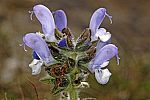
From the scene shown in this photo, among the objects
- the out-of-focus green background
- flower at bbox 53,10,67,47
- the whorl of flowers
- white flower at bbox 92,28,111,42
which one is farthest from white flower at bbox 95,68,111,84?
the out-of-focus green background

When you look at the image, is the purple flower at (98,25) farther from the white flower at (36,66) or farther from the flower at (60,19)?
the white flower at (36,66)

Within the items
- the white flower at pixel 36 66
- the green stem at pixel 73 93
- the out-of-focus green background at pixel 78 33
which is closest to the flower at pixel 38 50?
the white flower at pixel 36 66

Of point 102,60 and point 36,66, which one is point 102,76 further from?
point 36,66

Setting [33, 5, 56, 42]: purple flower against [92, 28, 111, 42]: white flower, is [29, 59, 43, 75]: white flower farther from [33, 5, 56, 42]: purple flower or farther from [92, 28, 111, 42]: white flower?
[92, 28, 111, 42]: white flower

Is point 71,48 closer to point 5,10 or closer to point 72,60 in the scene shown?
point 72,60


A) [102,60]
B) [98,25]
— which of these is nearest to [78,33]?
[98,25]

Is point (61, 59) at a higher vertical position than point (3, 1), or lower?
lower

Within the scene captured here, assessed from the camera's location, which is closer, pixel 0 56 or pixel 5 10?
pixel 0 56

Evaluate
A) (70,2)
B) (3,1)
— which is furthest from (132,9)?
(3,1)

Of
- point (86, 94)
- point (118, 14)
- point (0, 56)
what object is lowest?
point (86, 94)
